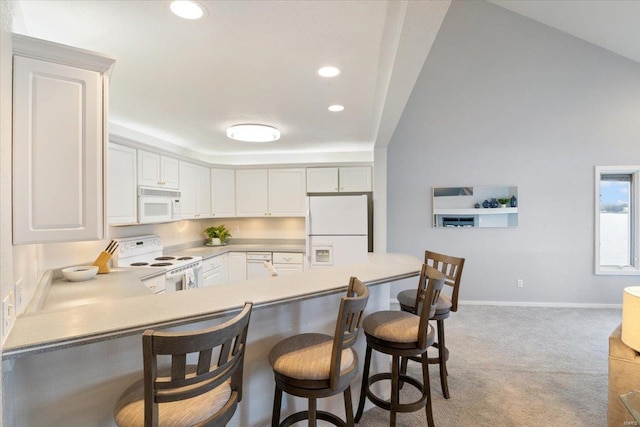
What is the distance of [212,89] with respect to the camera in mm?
2553

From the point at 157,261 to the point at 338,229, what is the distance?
2.43 meters

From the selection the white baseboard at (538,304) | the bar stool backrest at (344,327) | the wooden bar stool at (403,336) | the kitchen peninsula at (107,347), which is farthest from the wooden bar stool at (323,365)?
the white baseboard at (538,304)

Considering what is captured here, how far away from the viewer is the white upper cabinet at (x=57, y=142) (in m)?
1.20

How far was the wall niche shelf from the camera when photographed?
4.45m

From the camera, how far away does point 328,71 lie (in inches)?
87.0

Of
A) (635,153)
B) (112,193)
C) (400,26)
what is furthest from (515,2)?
(112,193)

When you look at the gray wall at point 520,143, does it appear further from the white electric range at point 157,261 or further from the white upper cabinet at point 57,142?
the white upper cabinet at point 57,142

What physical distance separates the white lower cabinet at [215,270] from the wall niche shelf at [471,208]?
131 inches

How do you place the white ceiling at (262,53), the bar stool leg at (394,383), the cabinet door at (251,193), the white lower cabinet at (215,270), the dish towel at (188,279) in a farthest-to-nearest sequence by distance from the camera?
the cabinet door at (251,193), the white lower cabinet at (215,270), the dish towel at (188,279), the bar stool leg at (394,383), the white ceiling at (262,53)

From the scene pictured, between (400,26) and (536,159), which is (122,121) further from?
(536,159)

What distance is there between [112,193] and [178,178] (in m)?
1.20

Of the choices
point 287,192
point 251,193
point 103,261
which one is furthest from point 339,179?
point 103,261

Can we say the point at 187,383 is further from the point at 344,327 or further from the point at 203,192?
the point at 203,192

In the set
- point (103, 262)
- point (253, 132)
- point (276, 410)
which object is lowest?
point (276, 410)
